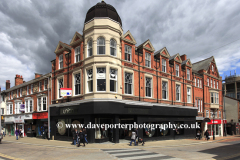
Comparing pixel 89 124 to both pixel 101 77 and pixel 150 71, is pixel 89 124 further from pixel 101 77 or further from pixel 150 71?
pixel 150 71

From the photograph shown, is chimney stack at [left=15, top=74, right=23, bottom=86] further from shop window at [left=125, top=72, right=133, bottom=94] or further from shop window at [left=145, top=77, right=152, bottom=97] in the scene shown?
shop window at [left=145, top=77, right=152, bottom=97]

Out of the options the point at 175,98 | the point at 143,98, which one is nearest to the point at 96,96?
the point at 143,98

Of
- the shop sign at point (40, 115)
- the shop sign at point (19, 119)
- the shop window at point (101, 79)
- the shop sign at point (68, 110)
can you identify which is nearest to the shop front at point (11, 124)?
the shop sign at point (19, 119)

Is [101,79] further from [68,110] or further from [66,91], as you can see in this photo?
[68,110]

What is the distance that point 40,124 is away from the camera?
29250mm

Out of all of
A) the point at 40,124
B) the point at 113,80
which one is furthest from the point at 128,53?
the point at 40,124

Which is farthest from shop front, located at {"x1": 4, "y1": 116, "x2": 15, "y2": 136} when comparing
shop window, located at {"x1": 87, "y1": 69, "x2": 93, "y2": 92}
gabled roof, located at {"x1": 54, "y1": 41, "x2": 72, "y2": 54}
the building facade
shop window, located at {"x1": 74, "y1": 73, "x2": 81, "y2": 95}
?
shop window, located at {"x1": 87, "y1": 69, "x2": 93, "y2": 92}

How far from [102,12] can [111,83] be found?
7.88 m

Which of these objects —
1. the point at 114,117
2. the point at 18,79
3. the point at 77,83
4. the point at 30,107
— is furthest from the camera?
the point at 18,79

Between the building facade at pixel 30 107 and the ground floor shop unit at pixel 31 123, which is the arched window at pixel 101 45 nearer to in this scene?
the building facade at pixel 30 107

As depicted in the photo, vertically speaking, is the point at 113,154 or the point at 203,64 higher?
the point at 203,64

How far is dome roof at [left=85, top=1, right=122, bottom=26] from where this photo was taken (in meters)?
21.2

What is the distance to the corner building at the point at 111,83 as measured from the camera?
19.8m

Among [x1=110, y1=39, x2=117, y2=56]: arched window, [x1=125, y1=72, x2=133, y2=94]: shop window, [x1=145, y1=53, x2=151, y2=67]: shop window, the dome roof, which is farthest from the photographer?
[x1=145, y1=53, x2=151, y2=67]: shop window
